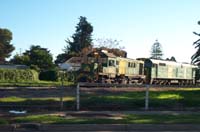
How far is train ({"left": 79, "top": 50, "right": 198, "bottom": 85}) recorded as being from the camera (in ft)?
157

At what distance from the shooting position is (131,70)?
5309 cm

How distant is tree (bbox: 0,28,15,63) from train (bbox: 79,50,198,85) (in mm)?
72024

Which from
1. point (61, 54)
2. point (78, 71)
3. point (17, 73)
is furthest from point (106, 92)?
point (61, 54)

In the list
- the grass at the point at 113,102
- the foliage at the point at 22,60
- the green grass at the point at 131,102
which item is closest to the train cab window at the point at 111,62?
the green grass at the point at 131,102

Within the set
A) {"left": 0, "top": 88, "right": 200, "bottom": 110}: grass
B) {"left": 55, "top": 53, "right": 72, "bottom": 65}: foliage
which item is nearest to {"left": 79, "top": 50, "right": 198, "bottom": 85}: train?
{"left": 0, "top": 88, "right": 200, "bottom": 110}: grass

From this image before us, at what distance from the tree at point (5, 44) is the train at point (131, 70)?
72.0 m

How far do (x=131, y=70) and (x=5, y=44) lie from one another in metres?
88.6

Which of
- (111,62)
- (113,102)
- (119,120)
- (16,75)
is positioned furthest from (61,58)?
(119,120)

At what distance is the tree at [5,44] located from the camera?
130 m

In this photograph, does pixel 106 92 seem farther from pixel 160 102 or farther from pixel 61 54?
pixel 61 54

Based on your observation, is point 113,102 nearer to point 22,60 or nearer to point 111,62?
point 111,62

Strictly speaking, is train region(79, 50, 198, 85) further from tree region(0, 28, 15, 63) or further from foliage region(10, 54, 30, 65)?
tree region(0, 28, 15, 63)

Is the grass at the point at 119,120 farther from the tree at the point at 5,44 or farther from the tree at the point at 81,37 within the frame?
the tree at the point at 5,44


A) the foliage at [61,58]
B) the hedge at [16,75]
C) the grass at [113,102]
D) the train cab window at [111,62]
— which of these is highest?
the foliage at [61,58]
